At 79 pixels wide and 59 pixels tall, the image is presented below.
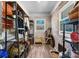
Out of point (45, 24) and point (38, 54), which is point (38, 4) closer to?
point (38, 54)

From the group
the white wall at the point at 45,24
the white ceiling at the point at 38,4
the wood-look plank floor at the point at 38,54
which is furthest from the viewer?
the white wall at the point at 45,24

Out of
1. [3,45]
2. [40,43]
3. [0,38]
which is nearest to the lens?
[0,38]

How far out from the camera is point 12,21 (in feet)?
11.2

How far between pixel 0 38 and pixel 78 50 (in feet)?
4.84

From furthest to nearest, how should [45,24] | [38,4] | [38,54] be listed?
[45,24], [38,4], [38,54]

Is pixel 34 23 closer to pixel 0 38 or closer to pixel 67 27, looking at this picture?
pixel 67 27

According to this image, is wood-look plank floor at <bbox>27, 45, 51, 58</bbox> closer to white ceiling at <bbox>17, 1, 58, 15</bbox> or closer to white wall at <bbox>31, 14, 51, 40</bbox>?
white ceiling at <bbox>17, 1, 58, 15</bbox>

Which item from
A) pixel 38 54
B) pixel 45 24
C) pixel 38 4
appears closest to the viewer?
pixel 38 54

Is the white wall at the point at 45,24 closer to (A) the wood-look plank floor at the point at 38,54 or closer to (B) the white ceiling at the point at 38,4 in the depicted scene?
(B) the white ceiling at the point at 38,4

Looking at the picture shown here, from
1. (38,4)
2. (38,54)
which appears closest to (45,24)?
(38,4)

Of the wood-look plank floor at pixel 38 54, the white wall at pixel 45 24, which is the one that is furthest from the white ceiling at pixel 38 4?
the wood-look plank floor at pixel 38 54

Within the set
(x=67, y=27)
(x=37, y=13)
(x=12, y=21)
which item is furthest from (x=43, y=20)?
(x=12, y=21)

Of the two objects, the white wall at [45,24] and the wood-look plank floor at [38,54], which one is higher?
the white wall at [45,24]

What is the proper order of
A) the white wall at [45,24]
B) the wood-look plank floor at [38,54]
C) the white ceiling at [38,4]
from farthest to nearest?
the white wall at [45,24]
the white ceiling at [38,4]
the wood-look plank floor at [38,54]
